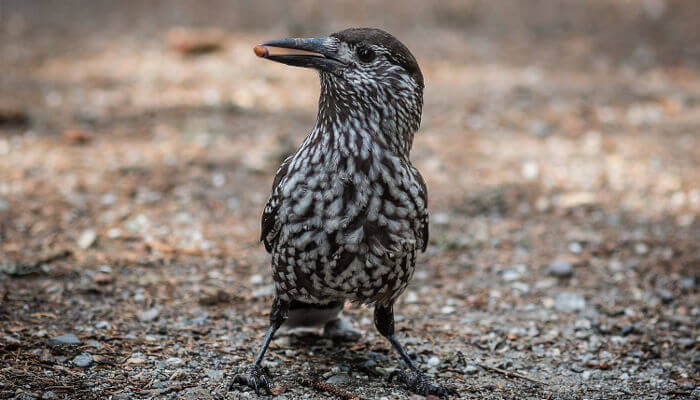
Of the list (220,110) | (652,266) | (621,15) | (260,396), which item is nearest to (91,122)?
(220,110)

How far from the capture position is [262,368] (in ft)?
12.0

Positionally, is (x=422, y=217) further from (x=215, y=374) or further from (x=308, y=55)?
(x=215, y=374)

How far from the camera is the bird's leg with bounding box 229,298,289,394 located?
3502 mm

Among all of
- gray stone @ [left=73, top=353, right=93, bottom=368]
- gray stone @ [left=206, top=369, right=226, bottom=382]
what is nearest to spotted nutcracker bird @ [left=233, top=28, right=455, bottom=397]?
gray stone @ [left=206, top=369, right=226, bottom=382]

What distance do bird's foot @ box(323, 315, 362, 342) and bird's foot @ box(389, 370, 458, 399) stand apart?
1.62ft

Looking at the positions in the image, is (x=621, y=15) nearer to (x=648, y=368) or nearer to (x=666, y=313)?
(x=666, y=313)

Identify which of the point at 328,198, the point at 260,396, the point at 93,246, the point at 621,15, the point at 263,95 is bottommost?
the point at 260,396

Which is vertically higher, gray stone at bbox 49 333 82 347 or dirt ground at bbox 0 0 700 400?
dirt ground at bbox 0 0 700 400

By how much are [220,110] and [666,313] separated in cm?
503

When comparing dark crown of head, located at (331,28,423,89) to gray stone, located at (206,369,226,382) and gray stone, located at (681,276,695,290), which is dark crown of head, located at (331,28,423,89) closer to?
gray stone, located at (206,369,226,382)

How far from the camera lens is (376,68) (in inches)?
134

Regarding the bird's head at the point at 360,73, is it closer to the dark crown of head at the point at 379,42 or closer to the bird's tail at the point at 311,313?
the dark crown of head at the point at 379,42

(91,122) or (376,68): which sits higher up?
(376,68)

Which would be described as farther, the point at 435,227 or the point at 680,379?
the point at 435,227
